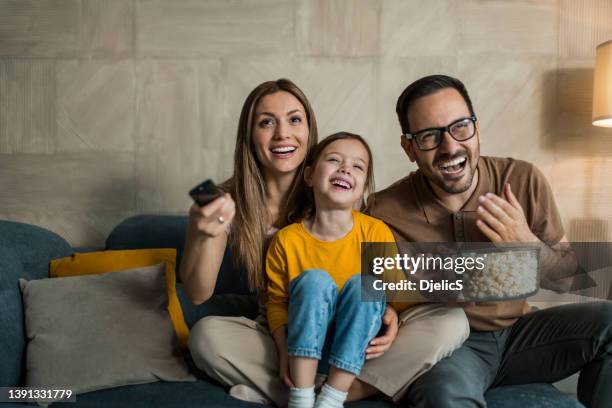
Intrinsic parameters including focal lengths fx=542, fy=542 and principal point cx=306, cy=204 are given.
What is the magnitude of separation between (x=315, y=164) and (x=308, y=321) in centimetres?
53

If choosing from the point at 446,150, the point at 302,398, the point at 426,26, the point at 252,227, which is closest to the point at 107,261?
the point at 252,227

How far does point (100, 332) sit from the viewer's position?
159cm

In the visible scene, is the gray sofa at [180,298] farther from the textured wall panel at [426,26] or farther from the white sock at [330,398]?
the textured wall panel at [426,26]

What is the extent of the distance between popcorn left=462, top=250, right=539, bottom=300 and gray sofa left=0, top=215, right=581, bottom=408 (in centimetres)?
29

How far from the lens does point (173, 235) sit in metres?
2.03

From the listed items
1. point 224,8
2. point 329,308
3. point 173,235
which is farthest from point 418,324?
point 224,8

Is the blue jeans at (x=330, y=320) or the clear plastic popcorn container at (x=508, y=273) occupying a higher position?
the clear plastic popcorn container at (x=508, y=273)

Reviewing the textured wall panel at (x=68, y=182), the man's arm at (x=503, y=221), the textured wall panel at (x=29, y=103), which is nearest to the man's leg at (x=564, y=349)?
the man's arm at (x=503, y=221)

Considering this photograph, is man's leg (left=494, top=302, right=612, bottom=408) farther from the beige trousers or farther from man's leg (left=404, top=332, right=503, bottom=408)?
the beige trousers

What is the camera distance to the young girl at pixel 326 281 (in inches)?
52.1

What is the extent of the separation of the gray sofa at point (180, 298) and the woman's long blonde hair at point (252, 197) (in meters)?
0.23

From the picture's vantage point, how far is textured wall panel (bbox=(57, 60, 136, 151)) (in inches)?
98.2

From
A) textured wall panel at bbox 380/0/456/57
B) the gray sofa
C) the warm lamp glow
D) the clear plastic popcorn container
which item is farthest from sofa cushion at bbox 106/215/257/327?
the warm lamp glow

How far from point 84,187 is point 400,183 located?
1.54m
